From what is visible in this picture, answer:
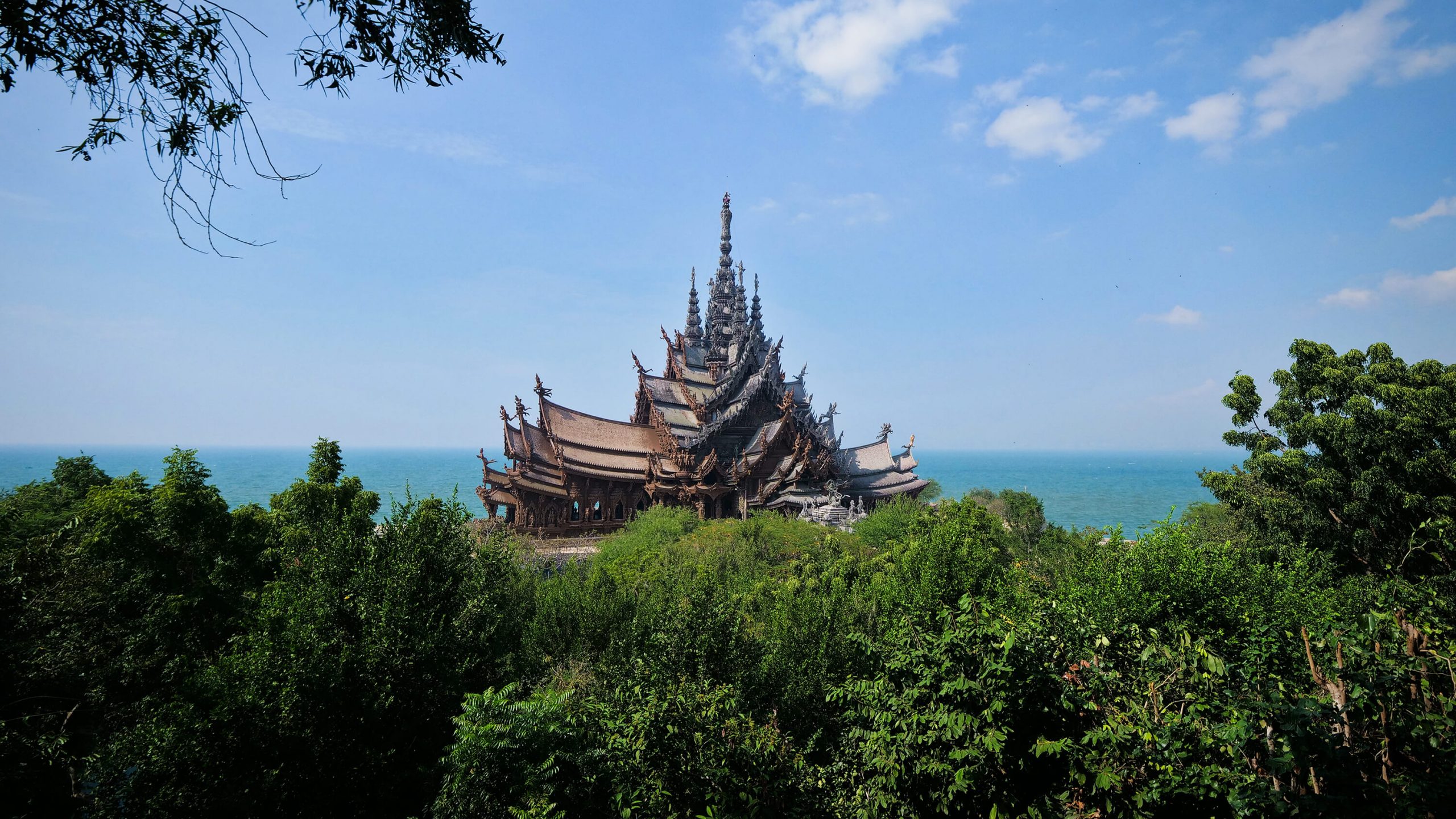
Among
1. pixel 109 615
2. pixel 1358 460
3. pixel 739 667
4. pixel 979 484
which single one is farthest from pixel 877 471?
pixel 979 484

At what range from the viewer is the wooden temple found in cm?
3023

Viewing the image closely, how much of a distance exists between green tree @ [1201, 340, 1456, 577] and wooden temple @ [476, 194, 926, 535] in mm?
16678

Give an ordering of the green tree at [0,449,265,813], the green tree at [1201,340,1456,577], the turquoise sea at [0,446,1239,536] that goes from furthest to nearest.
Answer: the turquoise sea at [0,446,1239,536], the green tree at [1201,340,1456,577], the green tree at [0,449,265,813]

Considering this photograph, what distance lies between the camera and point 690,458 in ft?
103

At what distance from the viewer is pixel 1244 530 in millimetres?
18141

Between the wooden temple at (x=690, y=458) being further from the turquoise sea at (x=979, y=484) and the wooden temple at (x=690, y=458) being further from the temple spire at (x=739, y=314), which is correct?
the turquoise sea at (x=979, y=484)

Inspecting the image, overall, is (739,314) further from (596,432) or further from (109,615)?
(109,615)

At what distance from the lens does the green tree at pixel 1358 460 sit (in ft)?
45.8

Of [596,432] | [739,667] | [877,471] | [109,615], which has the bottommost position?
[739,667]

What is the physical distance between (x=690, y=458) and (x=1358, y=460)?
24.0m

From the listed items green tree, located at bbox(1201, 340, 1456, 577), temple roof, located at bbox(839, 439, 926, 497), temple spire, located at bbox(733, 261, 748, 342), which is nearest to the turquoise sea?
temple roof, located at bbox(839, 439, 926, 497)

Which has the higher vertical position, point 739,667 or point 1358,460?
point 1358,460

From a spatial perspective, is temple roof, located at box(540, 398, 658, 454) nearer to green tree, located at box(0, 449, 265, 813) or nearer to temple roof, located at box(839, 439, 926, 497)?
temple roof, located at box(839, 439, 926, 497)

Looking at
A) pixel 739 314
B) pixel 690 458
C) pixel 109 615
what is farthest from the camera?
pixel 739 314
